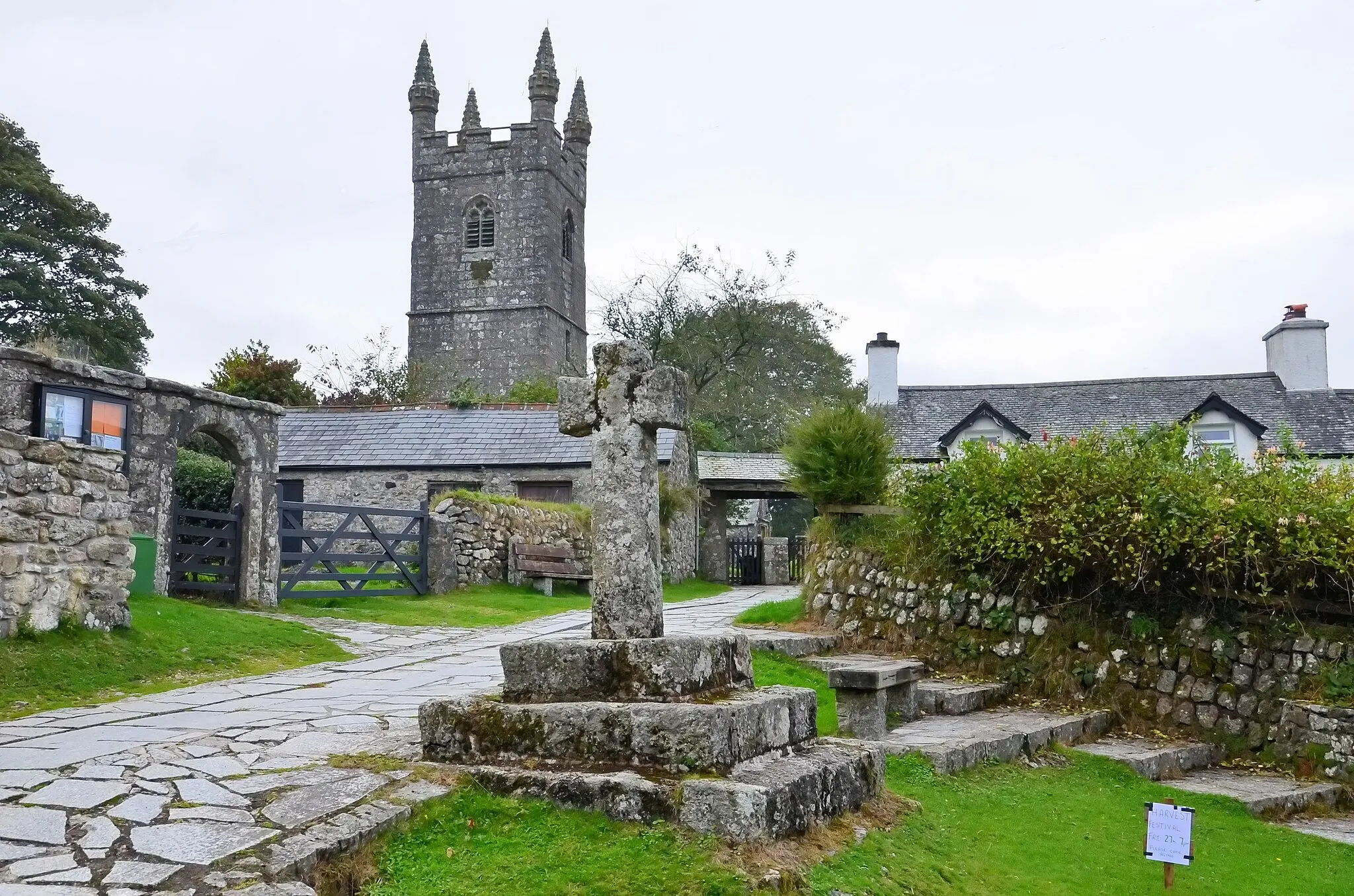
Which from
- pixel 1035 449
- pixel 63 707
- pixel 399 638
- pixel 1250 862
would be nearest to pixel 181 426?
pixel 399 638

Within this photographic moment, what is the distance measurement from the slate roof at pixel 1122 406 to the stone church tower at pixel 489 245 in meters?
21.5

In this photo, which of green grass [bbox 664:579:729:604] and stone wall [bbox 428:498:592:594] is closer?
stone wall [bbox 428:498:592:594]

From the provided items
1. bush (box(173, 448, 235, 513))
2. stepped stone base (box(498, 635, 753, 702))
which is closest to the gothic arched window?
bush (box(173, 448, 235, 513))

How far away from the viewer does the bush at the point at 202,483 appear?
1928 centimetres

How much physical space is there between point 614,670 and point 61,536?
5.88 meters

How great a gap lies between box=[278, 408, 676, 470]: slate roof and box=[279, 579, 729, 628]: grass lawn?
231 inches

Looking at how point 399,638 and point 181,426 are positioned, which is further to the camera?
point 181,426

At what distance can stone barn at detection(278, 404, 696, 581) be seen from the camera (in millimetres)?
24812

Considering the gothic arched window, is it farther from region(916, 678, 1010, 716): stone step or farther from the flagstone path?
region(916, 678, 1010, 716): stone step

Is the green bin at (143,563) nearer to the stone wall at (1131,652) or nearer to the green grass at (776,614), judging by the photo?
the green grass at (776,614)

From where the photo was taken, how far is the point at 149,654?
9570 millimetres

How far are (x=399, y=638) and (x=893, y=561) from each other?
230 inches

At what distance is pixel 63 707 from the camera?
769 centimetres

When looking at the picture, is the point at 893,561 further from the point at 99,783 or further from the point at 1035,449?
the point at 99,783
